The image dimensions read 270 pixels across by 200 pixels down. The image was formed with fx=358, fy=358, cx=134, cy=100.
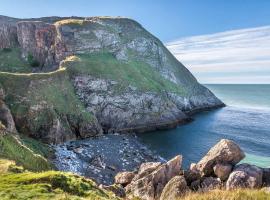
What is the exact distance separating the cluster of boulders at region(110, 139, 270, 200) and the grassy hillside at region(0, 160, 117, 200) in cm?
1083

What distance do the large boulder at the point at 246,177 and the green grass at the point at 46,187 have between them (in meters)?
14.7

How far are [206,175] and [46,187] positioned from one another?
2080cm

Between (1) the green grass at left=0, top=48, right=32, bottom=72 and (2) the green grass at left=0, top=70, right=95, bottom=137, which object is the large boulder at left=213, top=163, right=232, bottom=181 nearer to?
(2) the green grass at left=0, top=70, right=95, bottom=137

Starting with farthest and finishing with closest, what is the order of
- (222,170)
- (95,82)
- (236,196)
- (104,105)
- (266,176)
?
(95,82) → (104,105) → (222,170) → (266,176) → (236,196)

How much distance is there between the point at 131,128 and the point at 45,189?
78795mm

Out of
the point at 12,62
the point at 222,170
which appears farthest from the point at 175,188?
the point at 12,62

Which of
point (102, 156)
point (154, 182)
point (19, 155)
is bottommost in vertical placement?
point (102, 156)

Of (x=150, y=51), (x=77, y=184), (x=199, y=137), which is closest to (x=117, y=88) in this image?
(x=199, y=137)

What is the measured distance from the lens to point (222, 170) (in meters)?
37.0

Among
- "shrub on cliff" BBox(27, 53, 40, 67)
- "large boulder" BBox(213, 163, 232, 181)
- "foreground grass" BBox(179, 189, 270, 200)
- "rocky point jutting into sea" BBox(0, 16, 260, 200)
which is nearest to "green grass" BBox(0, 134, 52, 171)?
"rocky point jutting into sea" BBox(0, 16, 260, 200)

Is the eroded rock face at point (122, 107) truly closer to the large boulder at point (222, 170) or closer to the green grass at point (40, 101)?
the green grass at point (40, 101)

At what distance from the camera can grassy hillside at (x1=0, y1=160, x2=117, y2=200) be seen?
69.2 feet

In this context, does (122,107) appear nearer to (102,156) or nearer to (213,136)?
(213,136)

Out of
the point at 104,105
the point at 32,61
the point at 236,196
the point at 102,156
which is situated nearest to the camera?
the point at 236,196
